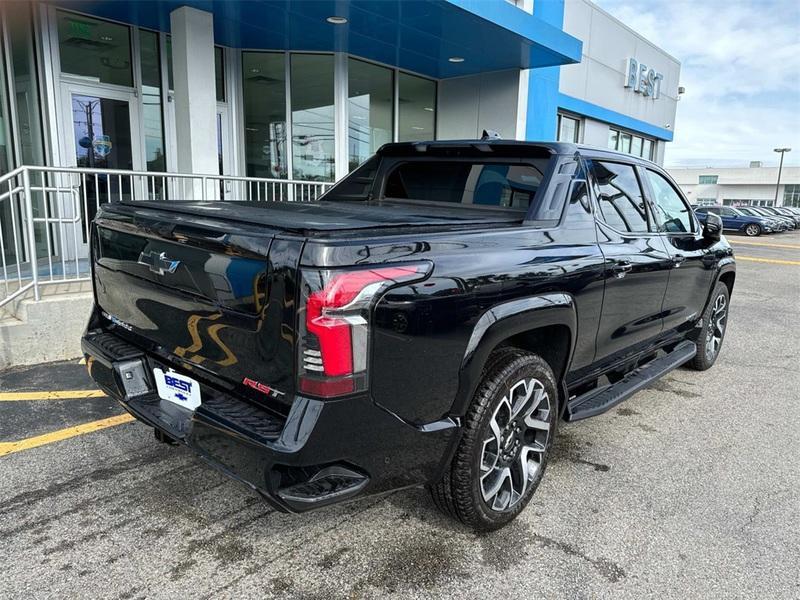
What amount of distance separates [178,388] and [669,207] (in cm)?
371

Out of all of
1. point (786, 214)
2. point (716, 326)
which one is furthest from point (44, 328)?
point (786, 214)

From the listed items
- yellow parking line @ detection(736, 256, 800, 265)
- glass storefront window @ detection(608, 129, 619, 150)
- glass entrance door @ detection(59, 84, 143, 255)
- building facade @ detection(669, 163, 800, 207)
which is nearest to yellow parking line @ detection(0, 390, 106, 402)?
glass entrance door @ detection(59, 84, 143, 255)

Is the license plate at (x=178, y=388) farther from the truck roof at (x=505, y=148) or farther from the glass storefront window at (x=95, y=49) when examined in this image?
the glass storefront window at (x=95, y=49)

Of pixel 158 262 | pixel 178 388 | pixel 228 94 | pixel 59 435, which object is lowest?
pixel 59 435

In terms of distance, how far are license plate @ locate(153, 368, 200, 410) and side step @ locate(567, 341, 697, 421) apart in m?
1.94

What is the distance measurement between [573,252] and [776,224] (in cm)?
3503

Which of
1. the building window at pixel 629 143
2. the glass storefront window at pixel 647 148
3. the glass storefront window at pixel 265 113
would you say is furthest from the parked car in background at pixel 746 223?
the glass storefront window at pixel 265 113

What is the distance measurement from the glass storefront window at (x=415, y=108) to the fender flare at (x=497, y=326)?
10.5 m

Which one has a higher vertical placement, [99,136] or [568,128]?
[568,128]

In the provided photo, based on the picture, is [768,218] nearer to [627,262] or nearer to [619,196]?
[619,196]

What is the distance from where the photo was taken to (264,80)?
10.7 metres

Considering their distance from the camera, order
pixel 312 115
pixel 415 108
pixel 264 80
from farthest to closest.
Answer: pixel 415 108 < pixel 312 115 < pixel 264 80

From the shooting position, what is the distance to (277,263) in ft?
6.74

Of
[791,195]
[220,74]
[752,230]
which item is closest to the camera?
[220,74]
